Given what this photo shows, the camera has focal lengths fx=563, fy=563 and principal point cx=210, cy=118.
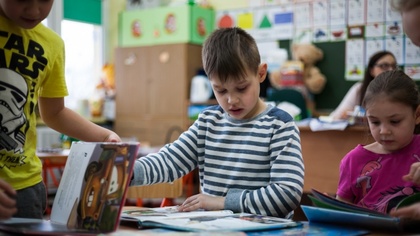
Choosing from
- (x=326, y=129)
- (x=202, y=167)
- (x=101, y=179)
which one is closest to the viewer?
(x=101, y=179)

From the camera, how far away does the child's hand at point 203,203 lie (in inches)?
49.1

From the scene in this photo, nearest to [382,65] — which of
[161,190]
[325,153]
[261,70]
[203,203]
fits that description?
[325,153]

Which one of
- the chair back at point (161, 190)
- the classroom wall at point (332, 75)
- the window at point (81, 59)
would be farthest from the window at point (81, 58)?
the chair back at point (161, 190)

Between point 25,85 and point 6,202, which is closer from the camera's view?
point 6,202

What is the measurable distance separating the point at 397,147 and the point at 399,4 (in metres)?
0.36

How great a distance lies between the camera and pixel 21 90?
45.2 inches

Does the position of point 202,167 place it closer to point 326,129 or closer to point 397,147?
point 397,147

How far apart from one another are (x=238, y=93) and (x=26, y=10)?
21.2 inches

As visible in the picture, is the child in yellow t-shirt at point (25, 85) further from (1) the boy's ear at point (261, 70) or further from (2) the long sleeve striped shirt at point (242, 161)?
A: (1) the boy's ear at point (261, 70)

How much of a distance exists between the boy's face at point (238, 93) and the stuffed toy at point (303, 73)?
4.00 meters

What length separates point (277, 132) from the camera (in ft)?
4.53

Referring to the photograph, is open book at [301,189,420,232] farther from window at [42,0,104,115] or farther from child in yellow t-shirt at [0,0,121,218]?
window at [42,0,104,115]

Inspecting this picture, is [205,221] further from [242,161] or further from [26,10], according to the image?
[26,10]

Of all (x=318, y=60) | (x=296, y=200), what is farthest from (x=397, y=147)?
(x=318, y=60)
